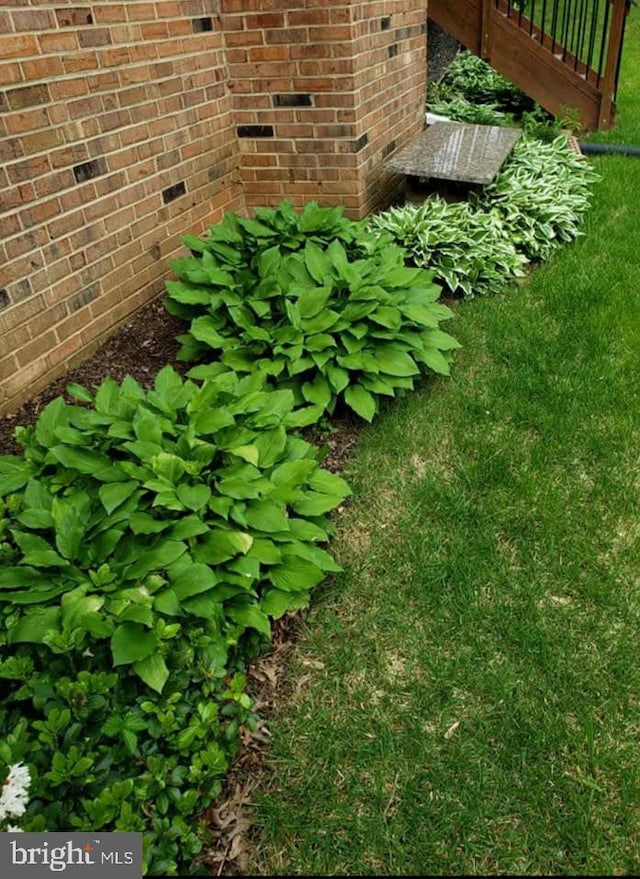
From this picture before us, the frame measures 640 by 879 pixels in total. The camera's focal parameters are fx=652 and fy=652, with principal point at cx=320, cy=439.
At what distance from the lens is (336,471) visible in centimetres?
253

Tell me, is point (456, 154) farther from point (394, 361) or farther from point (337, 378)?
point (337, 378)

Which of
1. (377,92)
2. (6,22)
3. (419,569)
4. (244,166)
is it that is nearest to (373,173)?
(377,92)

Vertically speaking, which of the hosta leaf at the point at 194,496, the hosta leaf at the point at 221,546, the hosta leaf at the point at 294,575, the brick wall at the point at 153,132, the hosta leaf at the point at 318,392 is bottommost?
the hosta leaf at the point at 294,575

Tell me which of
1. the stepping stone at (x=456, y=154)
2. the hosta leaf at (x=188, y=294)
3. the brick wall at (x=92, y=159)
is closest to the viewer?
the brick wall at (x=92, y=159)

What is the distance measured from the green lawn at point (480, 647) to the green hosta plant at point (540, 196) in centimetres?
131

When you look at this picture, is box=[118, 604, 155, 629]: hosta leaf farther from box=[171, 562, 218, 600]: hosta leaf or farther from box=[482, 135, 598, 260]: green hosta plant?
box=[482, 135, 598, 260]: green hosta plant

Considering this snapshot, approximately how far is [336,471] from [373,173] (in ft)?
7.73

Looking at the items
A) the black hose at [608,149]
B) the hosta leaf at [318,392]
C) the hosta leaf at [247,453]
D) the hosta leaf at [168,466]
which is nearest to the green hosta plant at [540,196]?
the black hose at [608,149]

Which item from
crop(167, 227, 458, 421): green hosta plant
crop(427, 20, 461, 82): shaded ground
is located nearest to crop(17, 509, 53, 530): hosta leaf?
crop(167, 227, 458, 421): green hosta plant

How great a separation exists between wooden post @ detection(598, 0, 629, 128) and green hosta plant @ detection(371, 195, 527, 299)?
10.6 feet

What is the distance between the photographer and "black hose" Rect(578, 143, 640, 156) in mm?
5692

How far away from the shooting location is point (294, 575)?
1903mm

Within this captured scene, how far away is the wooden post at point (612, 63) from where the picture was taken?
575 centimetres

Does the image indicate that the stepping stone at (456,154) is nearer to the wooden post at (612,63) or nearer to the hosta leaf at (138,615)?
the wooden post at (612,63)
